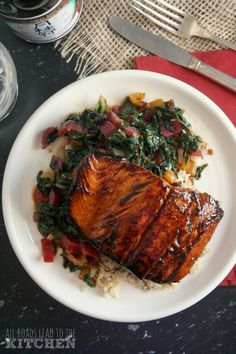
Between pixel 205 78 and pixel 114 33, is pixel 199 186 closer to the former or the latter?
pixel 205 78

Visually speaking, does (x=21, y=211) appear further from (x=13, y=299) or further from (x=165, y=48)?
(x=165, y=48)

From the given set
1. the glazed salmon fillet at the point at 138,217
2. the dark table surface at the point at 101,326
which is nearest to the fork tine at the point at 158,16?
the glazed salmon fillet at the point at 138,217

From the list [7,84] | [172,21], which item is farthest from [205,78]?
[7,84]

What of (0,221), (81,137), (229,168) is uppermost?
(229,168)

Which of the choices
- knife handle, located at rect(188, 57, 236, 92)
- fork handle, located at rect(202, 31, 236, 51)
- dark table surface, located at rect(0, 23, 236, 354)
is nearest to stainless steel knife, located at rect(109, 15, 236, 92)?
knife handle, located at rect(188, 57, 236, 92)

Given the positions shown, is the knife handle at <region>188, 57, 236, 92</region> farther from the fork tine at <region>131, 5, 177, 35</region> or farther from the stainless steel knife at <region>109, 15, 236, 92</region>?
the fork tine at <region>131, 5, 177, 35</region>

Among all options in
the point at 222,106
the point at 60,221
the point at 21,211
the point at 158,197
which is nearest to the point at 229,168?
the point at 222,106

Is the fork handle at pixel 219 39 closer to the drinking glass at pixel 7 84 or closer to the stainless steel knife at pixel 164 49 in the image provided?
the stainless steel knife at pixel 164 49
